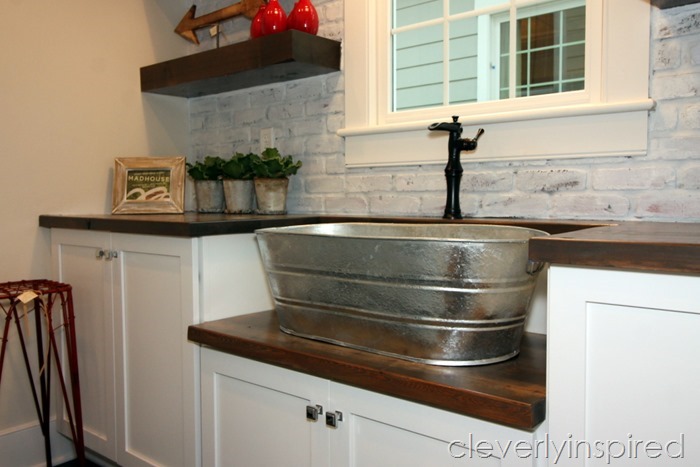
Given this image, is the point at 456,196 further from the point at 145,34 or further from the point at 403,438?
the point at 145,34

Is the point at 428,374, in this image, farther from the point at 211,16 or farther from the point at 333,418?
the point at 211,16

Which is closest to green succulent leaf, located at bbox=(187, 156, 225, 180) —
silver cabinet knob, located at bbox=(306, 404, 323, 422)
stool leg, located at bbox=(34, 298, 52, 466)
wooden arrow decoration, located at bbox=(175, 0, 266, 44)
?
wooden arrow decoration, located at bbox=(175, 0, 266, 44)

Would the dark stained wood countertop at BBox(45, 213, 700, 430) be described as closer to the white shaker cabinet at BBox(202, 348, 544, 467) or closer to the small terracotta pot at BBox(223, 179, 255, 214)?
the white shaker cabinet at BBox(202, 348, 544, 467)

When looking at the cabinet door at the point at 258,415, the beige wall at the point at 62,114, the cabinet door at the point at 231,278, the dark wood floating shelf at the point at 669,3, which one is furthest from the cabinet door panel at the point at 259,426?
the dark wood floating shelf at the point at 669,3

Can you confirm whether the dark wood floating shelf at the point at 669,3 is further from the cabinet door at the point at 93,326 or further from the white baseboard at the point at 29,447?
the white baseboard at the point at 29,447

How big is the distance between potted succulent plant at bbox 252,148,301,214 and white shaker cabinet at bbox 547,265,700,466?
1.34 m

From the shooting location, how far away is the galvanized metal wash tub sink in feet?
3.47

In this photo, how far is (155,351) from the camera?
5.81 feet

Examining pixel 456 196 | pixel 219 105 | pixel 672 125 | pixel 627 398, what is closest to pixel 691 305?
pixel 627 398

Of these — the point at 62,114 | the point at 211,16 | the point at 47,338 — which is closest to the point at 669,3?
the point at 211,16

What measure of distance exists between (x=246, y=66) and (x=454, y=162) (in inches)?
35.0

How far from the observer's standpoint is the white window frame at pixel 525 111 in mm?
1482

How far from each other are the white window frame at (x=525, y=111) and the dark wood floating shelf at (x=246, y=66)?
132 mm

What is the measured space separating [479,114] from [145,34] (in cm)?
154
